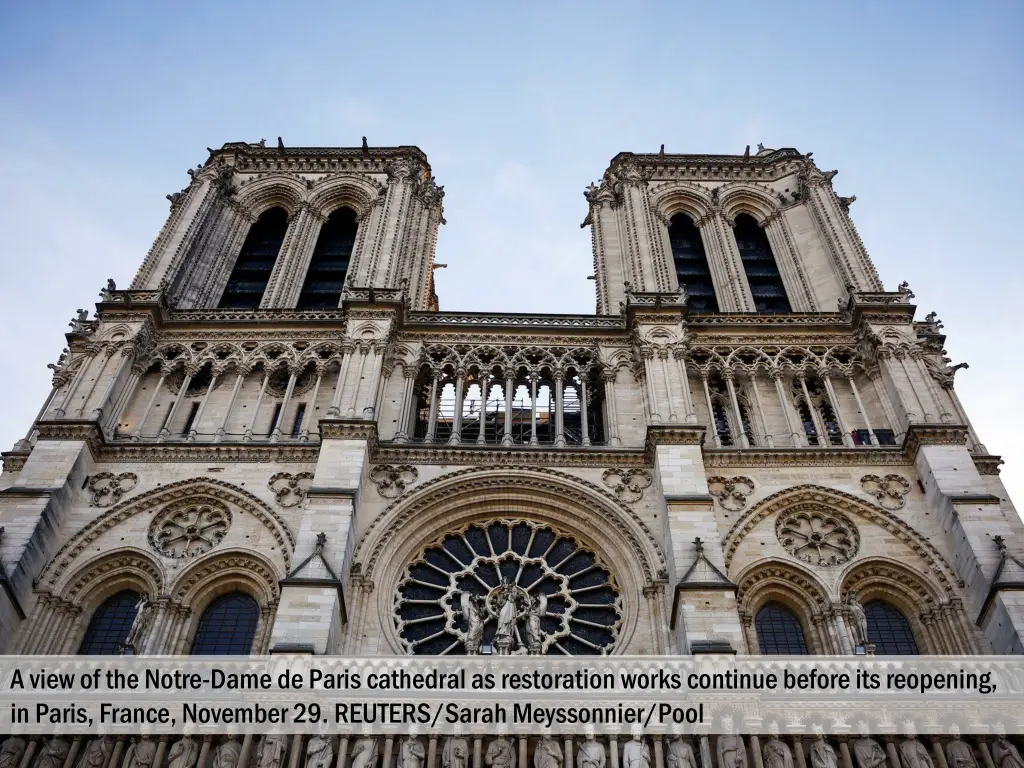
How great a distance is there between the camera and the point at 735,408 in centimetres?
2248

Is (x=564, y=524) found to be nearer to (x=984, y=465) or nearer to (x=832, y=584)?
(x=832, y=584)

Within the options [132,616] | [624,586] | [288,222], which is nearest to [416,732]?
[624,586]

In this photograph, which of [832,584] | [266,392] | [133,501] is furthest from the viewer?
[266,392]

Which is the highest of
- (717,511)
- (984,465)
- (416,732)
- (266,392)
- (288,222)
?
(288,222)

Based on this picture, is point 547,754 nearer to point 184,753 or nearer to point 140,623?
point 184,753

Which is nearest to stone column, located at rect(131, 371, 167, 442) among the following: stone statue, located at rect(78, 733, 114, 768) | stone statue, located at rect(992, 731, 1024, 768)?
stone statue, located at rect(78, 733, 114, 768)

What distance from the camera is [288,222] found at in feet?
103

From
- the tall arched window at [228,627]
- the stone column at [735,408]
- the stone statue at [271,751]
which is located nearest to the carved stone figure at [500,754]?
the stone statue at [271,751]

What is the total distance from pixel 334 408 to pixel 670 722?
33.5 feet

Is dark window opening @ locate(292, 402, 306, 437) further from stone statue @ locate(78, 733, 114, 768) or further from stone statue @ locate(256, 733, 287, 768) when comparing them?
stone statue @ locate(256, 733, 287, 768)

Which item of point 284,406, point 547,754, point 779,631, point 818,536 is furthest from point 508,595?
point 284,406

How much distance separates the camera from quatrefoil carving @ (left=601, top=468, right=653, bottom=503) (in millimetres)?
20422

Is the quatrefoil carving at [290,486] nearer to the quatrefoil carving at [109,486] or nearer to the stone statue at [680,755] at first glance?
the quatrefoil carving at [109,486]

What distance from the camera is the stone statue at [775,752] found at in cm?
1442
